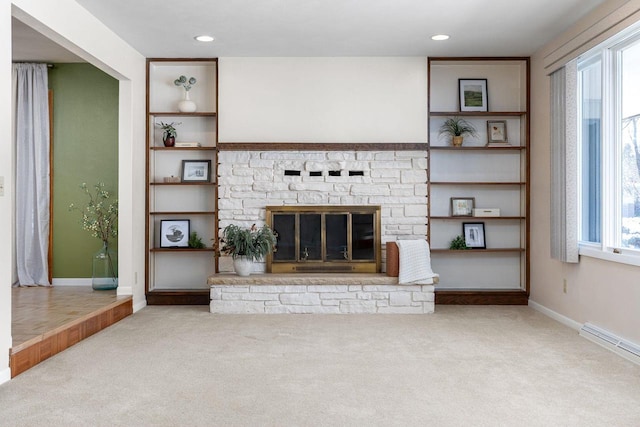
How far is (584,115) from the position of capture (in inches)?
184

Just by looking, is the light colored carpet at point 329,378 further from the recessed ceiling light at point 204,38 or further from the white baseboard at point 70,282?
the recessed ceiling light at point 204,38

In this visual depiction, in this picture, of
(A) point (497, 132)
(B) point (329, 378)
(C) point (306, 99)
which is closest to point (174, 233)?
(C) point (306, 99)

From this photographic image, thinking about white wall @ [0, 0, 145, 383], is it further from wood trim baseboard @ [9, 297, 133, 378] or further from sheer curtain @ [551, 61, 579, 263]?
sheer curtain @ [551, 61, 579, 263]

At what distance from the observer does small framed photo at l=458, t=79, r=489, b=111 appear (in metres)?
5.99

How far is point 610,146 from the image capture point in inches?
168

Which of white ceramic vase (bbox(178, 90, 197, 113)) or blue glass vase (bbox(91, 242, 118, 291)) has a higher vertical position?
white ceramic vase (bbox(178, 90, 197, 113))

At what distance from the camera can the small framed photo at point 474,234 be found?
5.98 m

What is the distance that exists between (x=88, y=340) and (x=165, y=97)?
115 inches

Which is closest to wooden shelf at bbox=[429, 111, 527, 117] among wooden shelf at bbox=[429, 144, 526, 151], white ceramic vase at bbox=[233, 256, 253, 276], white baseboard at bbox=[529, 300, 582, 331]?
wooden shelf at bbox=[429, 144, 526, 151]

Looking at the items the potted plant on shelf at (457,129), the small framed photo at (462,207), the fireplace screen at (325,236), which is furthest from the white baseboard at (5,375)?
the potted plant on shelf at (457,129)

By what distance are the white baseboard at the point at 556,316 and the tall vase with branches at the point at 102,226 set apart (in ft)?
14.7

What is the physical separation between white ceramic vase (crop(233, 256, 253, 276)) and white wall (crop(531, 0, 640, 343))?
299cm

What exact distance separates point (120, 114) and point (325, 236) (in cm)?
244

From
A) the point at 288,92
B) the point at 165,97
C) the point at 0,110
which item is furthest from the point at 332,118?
the point at 0,110
